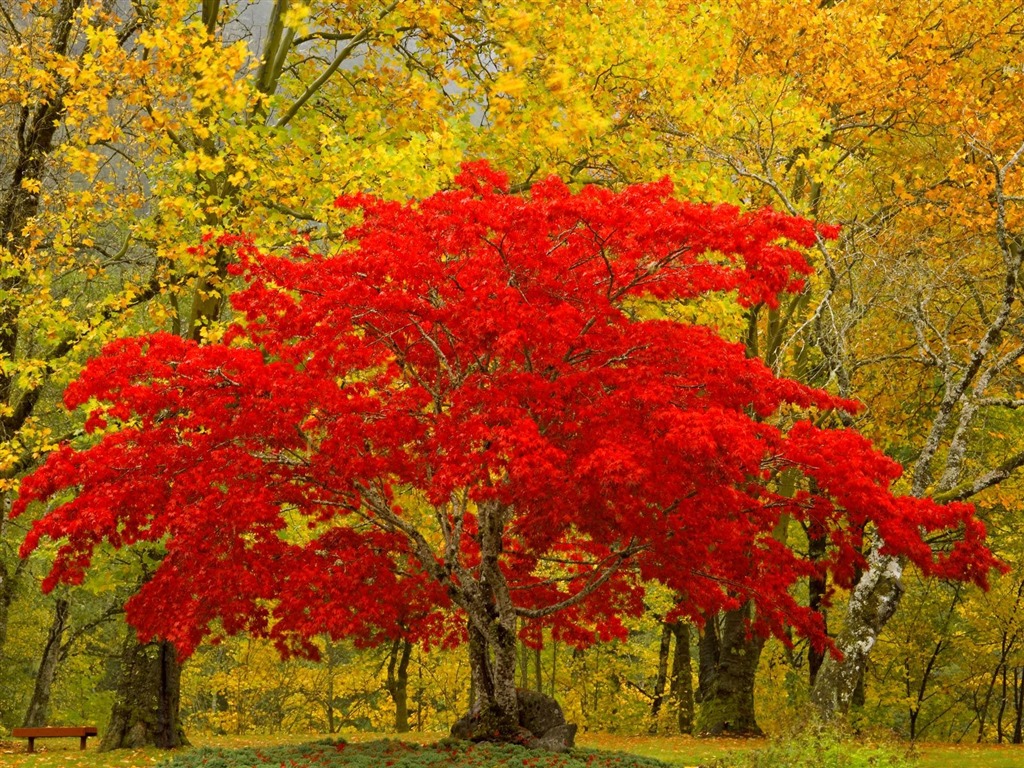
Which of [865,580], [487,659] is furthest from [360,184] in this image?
[865,580]

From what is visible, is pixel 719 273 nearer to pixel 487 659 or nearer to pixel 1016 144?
pixel 487 659

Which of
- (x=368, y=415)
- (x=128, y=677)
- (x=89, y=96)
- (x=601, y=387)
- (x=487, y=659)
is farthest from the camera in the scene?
(x=128, y=677)

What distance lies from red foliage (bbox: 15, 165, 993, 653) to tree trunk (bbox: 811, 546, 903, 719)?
6.71ft

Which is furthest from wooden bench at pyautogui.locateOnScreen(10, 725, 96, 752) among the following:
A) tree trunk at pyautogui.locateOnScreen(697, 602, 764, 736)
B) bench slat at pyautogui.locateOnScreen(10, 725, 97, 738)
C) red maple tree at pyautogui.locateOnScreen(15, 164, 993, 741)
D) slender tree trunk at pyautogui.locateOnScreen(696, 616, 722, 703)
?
slender tree trunk at pyautogui.locateOnScreen(696, 616, 722, 703)

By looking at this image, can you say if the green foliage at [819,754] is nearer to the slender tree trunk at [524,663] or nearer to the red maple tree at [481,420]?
the red maple tree at [481,420]

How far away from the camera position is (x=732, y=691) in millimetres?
20484

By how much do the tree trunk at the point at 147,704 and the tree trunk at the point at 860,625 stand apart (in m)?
10.1

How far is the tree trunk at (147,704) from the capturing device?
16.4 meters

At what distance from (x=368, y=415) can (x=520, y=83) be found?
15.9ft

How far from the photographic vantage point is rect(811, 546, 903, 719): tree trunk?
44.2 ft

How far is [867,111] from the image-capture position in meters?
17.6

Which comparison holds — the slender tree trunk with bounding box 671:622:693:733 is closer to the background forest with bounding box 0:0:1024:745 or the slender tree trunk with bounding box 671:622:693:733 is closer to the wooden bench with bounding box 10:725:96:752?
the background forest with bounding box 0:0:1024:745

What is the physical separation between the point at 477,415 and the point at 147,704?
10.2m

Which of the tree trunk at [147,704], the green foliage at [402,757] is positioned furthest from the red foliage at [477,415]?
the tree trunk at [147,704]
